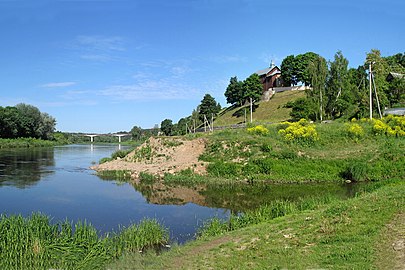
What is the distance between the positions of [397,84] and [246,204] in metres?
45.6

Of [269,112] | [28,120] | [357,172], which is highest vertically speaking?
[28,120]

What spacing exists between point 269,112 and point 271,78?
18651mm

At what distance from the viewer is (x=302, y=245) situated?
30.0 feet

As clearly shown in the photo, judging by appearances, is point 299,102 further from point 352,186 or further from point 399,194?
point 399,194

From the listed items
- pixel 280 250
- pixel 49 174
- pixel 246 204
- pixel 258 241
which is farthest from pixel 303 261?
pixel 49 174

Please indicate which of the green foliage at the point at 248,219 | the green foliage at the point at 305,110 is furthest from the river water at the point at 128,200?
the green foliage at the point at 305,110

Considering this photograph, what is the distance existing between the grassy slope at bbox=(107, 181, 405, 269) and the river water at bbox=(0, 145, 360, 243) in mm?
3365

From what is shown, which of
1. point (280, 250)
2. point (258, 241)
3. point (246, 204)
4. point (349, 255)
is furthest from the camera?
point (246, 204)

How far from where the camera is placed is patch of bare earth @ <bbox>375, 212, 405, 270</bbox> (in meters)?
7.26

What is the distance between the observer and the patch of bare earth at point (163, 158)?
30.7m

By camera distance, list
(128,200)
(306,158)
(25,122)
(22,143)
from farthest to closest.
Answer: (25,122)
(22,143)
(306,158)
(128,200)

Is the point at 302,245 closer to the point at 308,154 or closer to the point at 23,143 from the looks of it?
the point at 308,154

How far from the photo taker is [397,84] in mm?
54125

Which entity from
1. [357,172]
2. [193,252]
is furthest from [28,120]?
[193,252]
